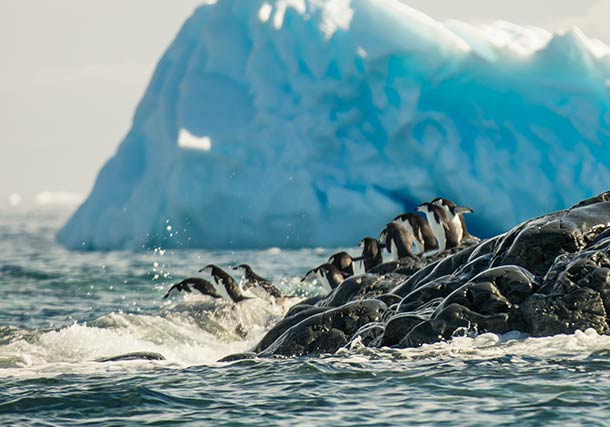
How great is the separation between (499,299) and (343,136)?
16.3m

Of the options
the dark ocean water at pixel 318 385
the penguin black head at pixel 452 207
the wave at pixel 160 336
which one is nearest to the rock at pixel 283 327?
the wave at pixel 160 336

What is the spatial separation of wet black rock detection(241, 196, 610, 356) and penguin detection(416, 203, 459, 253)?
3.99 meters

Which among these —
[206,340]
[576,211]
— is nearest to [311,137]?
[206,340]

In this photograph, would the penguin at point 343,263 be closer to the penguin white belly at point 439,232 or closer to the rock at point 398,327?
the penguin white belly at point 439,232

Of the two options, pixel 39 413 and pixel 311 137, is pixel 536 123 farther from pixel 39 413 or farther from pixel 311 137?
pixel 39 413

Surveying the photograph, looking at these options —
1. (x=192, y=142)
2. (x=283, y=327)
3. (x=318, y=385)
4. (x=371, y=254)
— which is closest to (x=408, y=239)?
(x=371, y=254)

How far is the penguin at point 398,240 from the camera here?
52.7 feet

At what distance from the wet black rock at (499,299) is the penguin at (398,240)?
4.26 m

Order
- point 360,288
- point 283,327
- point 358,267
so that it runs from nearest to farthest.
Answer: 1. point 283,327
2. point 360,288
3. point 358,267

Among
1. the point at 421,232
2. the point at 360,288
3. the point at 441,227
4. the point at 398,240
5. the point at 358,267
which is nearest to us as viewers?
the point at 360,288

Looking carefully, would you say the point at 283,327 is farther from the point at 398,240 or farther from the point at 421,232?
the point at 421,232

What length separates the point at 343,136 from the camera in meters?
25.6

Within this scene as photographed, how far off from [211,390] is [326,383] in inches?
34.5

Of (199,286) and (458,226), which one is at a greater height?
(458,226)
